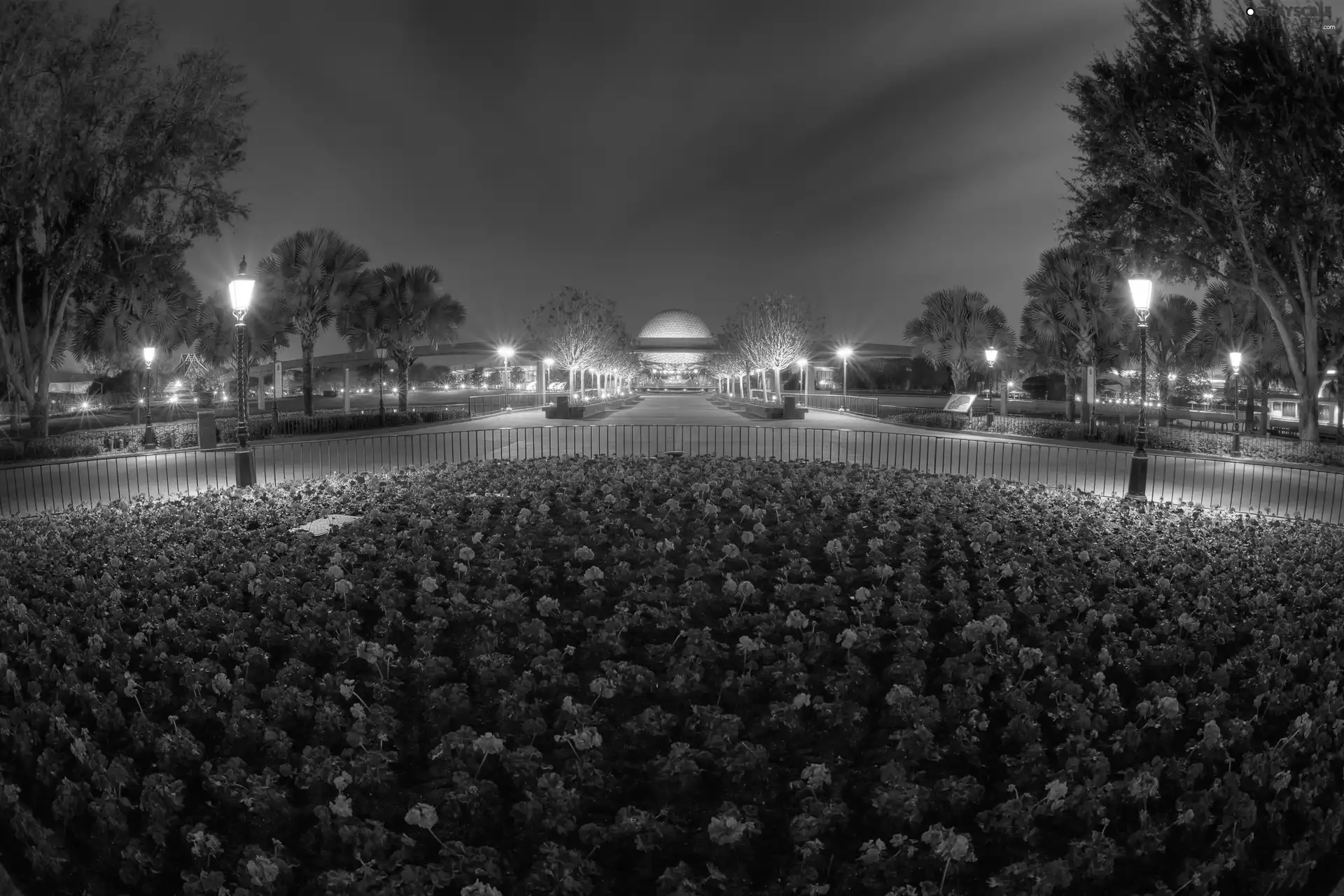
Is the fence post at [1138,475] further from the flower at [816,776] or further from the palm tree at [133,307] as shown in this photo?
the palm tree at [133,307]

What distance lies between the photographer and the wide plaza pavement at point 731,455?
12211mm

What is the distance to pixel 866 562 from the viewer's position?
646 cm

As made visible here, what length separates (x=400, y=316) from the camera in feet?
102

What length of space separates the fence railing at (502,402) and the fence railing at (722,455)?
1326 centimetres

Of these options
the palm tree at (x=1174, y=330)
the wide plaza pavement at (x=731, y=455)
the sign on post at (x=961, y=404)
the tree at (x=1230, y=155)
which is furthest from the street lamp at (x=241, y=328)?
the palm tree at (x=1174, y=330)

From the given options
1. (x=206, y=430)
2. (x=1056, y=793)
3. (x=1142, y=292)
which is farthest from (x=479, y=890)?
(x=206, y=430)

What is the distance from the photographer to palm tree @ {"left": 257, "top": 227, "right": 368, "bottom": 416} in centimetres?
2845

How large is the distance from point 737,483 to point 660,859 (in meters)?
5.66

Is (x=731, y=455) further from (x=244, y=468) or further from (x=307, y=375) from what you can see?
(x=307, y=375)

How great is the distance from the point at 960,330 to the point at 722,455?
96.9 ft

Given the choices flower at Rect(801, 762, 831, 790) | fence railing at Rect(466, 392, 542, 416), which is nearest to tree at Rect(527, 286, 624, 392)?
fence railing at Rect(466, 392, 542, 416)

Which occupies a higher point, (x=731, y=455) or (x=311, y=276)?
(x=311, y=276)

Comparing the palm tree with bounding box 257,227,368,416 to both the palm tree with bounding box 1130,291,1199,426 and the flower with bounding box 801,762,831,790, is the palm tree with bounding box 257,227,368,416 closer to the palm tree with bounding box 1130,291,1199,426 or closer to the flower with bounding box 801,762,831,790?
the flower with bounding box 801,762,831,790

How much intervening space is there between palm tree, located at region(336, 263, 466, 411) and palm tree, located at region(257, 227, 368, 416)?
724mm
